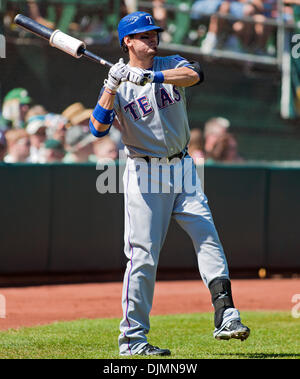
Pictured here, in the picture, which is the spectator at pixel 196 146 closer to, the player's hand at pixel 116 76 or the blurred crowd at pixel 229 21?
the blurred crowd at pixel 229 21

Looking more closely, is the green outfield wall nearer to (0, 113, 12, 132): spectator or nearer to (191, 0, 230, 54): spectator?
(0, 113, 12, 132): spectator

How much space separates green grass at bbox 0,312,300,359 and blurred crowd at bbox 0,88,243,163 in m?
2.64

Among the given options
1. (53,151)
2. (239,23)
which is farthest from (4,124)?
(239,23)

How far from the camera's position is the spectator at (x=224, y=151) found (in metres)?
8.69

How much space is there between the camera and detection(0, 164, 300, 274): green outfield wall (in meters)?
7.79

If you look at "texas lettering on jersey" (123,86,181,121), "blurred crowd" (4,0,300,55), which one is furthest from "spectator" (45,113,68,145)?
"texas lettering on jersey" (123,86,181,121)

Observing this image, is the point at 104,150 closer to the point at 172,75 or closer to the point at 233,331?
the point at 172,75

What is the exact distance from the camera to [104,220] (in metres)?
8.09

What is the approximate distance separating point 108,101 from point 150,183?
0.54 m

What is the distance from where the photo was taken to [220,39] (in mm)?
10039

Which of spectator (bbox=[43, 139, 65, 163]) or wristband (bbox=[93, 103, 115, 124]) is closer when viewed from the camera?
wristband (bbox=[93, 103, 115, 124])

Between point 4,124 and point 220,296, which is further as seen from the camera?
point 4,124

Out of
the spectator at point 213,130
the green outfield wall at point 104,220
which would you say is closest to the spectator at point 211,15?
the spectator at point 213,130

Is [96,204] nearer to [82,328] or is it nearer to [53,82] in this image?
[53,82]
